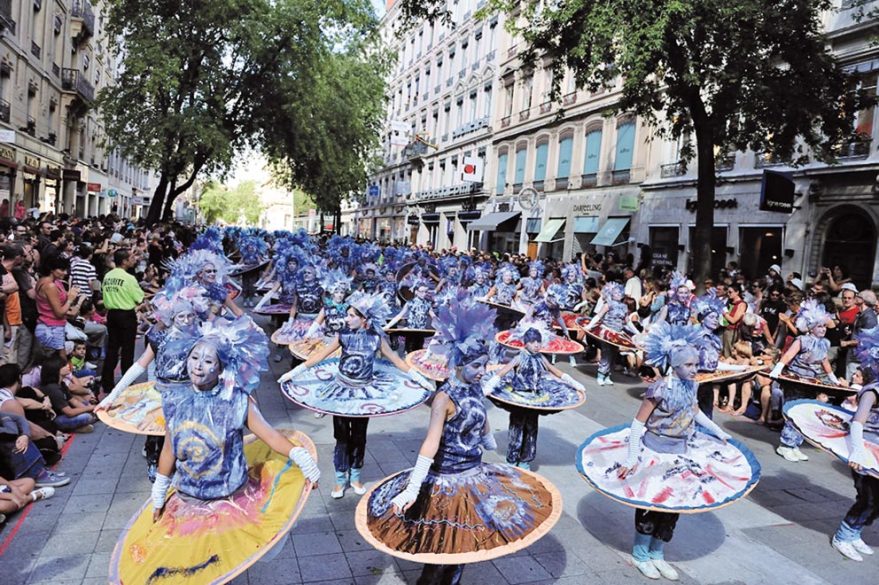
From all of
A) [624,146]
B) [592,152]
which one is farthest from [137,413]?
[592,152]

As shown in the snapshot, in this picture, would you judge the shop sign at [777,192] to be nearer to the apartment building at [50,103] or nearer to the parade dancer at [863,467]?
the parade dancer at [863,467]

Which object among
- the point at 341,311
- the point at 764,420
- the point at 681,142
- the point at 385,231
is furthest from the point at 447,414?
the point at 385,231

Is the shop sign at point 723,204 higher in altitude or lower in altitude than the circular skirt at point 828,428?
higher

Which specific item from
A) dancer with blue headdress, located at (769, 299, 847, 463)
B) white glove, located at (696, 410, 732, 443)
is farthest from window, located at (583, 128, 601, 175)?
white glove, located at (696, 410, 732, 443)

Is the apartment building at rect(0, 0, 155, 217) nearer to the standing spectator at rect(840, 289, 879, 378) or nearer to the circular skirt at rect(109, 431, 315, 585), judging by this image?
the circular skirt at rect(109, 431, 315, 585)

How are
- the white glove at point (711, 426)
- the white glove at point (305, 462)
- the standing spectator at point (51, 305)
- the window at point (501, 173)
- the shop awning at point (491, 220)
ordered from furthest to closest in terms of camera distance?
the window at point (501, 173) → the shop awning at point (491, 220) → the standing spectator at point (51, 305) → the white glove at point (711, 426) → the white glove at point (305, 462)

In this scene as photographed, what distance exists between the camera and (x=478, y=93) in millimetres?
42438

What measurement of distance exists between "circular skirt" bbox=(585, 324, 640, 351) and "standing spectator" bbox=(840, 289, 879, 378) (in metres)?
3.50

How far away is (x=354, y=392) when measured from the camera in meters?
6.46

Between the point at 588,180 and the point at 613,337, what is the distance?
20.0 m

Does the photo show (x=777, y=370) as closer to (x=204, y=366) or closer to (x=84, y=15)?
(x=204, y=366)

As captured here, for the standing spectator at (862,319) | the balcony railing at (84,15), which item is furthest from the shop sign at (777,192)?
the balcony railing at (84,15)

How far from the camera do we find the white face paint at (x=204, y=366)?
3854 millimetres

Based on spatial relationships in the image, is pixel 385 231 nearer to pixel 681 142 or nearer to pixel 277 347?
pixel 681 142
